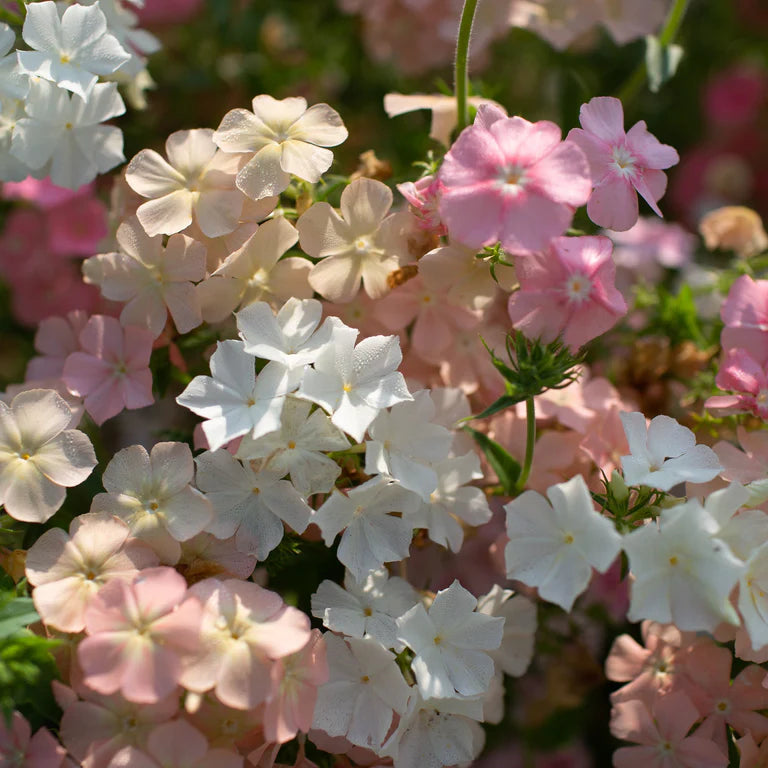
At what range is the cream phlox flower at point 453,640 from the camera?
0.73 metres

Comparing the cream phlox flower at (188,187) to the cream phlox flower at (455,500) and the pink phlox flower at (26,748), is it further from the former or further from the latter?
the pink phlox flower at (26,748)

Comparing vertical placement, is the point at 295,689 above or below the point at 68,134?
below

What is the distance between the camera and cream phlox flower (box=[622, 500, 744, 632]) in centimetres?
66

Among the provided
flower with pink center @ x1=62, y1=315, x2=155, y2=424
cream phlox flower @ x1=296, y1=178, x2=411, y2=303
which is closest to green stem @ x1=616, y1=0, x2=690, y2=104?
cream phlox flower @ x1=296, y1=178, x2=411, y2=303

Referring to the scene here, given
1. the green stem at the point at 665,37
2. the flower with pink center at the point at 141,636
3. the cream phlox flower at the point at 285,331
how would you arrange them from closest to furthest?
the flower with pink center at the point at 141,636 → the cream phlox flower at the point at 285,331 → the green stem at the point at 665,37

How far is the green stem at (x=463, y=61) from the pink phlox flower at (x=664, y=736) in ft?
2.00

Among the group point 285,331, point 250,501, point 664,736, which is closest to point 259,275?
point 285,331

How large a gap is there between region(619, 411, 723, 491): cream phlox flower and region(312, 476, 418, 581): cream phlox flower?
19cm

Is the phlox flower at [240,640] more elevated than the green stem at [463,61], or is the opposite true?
the green stem at [463,61]

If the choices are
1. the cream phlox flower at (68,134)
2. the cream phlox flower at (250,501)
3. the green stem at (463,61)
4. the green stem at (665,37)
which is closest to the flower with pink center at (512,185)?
the green stem at (463,61)

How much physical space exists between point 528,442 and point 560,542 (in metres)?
0.13

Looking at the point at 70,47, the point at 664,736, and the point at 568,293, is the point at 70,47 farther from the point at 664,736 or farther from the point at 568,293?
the point at 664,736

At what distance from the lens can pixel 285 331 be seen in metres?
0.77

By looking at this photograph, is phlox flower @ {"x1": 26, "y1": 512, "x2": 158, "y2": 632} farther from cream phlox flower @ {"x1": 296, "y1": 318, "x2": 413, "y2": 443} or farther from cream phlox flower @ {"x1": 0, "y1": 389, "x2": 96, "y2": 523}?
cream phlox flower @ {"x1": 296, "y1": 318, "x2": 413, "y2": 443}
